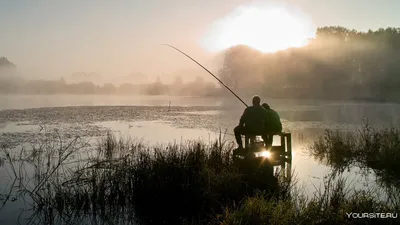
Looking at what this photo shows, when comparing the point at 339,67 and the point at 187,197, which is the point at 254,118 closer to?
the point at 187,197

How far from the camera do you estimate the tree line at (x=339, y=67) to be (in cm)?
5466

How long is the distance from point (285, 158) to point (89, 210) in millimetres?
6472

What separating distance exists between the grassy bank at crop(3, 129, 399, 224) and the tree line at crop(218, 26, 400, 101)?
170 ft

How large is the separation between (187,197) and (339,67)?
56.2 m

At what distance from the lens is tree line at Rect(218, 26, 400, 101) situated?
54656 millimetres

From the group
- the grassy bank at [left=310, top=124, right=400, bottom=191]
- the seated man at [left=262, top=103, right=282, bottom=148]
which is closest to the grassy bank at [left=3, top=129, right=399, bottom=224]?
the seated man at [left=262, top=103, right=282, bottom=148]

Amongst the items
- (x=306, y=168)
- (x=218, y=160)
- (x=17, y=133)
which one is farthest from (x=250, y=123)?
(x=17, y=133)

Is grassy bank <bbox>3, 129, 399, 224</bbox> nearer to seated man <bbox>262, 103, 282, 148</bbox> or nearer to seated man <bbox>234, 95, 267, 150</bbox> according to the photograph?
seated man <bbox>234, 95, 267, 150</bbox>

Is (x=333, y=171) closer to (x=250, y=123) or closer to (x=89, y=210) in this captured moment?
(x=250, y=123)

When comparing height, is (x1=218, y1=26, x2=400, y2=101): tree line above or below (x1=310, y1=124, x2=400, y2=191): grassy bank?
above

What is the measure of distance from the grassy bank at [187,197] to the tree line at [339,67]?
170 ft

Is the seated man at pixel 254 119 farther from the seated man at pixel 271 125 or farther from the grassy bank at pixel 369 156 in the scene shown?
the grassy bank at pixel 369 156

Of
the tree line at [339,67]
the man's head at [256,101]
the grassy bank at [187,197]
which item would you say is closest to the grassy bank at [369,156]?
the grassy bank at [187,197]

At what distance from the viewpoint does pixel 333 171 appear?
9.31 metres
